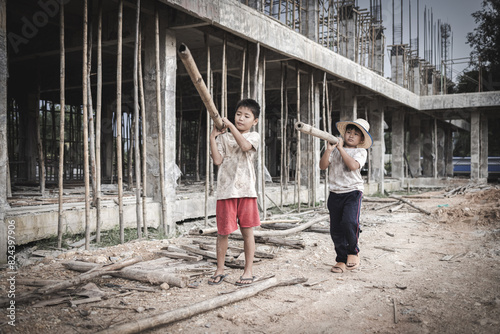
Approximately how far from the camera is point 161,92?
5.87 meters

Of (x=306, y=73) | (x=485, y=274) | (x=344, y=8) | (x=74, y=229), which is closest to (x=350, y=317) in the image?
(x=485, y=274)

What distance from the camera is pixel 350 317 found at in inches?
109

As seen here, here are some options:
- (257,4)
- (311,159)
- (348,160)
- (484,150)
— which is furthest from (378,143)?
(348,160)

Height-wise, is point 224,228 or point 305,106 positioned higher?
point 305,106

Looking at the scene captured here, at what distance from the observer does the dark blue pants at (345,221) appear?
3.98m

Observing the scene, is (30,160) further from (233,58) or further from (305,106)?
(305,106)

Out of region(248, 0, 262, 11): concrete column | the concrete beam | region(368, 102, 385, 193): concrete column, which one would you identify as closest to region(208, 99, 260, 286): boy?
the concrete beam

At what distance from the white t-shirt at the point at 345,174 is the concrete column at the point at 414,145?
15.6 m

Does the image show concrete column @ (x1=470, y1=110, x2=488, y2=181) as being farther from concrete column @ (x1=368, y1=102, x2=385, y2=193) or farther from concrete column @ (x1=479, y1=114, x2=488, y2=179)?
concrete column @ (x1=368, y1=102, x2=385, y2=193)

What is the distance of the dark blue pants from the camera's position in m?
3.98

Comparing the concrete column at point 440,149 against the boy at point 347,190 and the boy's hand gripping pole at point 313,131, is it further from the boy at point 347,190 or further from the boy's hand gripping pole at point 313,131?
the boy's hand gripping pole at point 313,131

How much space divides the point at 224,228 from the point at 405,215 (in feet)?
20.2

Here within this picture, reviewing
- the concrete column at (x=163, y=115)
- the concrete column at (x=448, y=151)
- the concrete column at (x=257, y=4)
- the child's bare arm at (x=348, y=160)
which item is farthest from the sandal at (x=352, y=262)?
the concrete column at (x=448, y=151)

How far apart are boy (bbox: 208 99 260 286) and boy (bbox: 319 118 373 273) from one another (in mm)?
900
